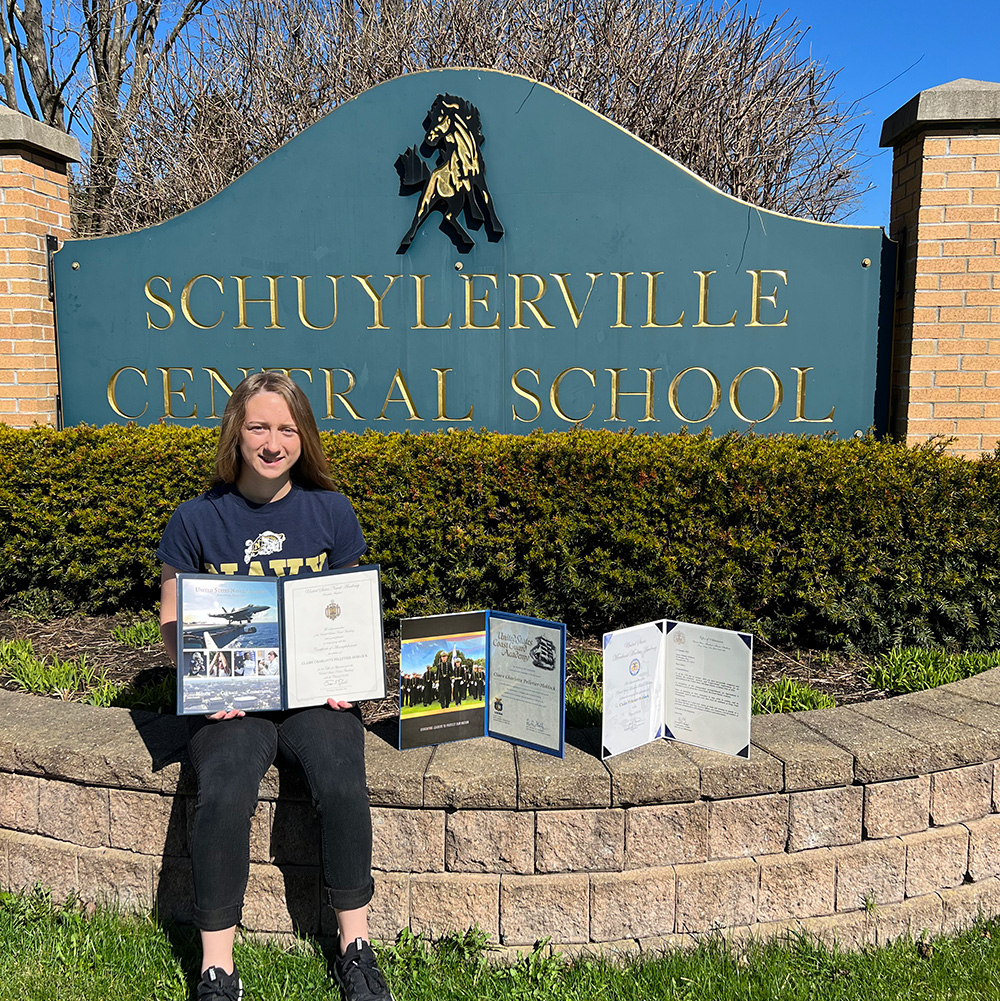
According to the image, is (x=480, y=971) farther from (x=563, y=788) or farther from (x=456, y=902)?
(x=563, y=788)

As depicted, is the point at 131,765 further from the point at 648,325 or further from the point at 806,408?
the point at 806,408

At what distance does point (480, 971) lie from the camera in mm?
2057

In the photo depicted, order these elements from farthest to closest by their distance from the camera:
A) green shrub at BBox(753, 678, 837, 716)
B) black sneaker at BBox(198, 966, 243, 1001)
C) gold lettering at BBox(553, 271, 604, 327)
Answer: gold lettering at BBox(553, 271, 604, 327), green shrub at BBox(753, 678, 837, 716), black sneaker at BBox(198, 966, 243, 1001)

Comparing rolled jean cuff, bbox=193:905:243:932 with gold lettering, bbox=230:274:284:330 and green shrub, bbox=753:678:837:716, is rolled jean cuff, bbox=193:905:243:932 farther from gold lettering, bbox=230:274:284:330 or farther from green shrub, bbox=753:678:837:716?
gold lettering, bbox=230:274:284:330

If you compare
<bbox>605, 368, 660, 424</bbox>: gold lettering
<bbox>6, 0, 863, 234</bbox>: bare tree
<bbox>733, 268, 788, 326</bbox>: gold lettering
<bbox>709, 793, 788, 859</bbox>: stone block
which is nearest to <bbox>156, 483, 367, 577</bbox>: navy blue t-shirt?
<bbox>709, 793, 788, 859</bbox>: stone block

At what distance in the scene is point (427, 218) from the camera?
4070 millimetres

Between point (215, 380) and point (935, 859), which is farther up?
point (215, 380)

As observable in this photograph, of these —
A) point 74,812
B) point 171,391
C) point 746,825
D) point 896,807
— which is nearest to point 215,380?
point 171,391

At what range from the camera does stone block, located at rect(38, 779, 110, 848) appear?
7.41 ft

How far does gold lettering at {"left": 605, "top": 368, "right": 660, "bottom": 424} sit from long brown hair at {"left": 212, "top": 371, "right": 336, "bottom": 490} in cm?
205

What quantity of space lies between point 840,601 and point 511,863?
1757mm

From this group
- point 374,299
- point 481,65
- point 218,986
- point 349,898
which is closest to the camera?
point 218,986

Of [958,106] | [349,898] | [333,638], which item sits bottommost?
[349,898]

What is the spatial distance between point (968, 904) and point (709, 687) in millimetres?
991
